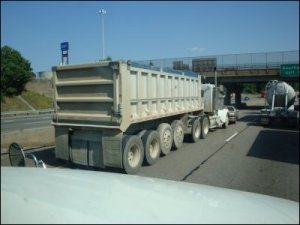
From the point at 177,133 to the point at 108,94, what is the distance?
4427 millimetres

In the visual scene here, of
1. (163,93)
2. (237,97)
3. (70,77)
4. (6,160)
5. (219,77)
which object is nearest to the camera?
(70,77)

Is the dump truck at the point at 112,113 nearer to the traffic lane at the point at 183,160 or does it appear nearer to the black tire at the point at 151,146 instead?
the black tire at the point at 151,146

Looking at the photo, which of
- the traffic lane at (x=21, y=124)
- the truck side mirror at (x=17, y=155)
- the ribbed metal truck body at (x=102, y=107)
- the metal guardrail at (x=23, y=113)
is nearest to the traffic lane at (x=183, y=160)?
the ribbed metal truck body at (x=102, y=107)

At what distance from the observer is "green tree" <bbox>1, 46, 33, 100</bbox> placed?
45344 mm

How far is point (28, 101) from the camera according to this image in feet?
152

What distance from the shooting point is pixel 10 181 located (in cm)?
230

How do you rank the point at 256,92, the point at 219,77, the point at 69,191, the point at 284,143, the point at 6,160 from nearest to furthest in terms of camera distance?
the point at 69,191 < the point at 6,160 < the point at 284,143 < the point at 219,77 < the point at 256,92

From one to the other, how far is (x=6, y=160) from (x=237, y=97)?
53.3m

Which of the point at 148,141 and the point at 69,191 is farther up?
the point at 69,191

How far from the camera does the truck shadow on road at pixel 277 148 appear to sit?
37.4ft

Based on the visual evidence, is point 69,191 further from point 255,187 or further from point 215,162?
point 215,162

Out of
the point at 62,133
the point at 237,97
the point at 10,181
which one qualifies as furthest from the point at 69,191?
the point at 237,97

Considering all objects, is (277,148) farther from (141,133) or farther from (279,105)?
(279,105)

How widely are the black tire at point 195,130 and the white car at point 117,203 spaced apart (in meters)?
12.2
